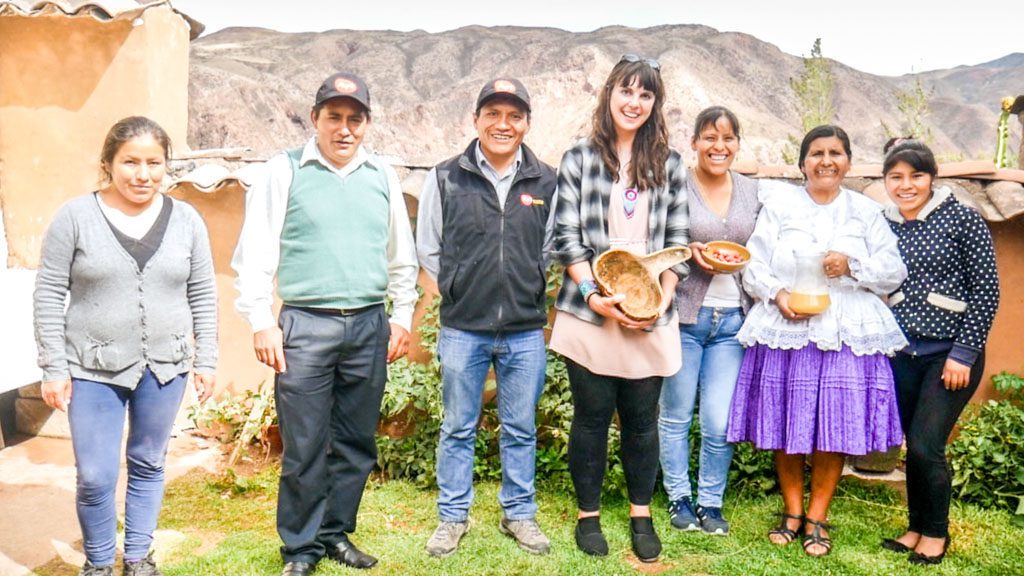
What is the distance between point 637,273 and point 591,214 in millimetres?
292

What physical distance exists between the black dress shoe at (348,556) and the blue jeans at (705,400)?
1.36m

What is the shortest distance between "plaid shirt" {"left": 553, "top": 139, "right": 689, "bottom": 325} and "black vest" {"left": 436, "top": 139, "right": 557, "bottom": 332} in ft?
0.32

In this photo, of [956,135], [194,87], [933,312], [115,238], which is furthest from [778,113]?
[115,238]

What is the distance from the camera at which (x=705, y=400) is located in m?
3.38

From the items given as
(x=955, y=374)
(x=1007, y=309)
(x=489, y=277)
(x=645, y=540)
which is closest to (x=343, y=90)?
(x=489, y=277)

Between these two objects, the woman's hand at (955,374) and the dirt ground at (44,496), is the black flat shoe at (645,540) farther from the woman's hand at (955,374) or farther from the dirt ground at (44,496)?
the dirt ground at (44,496)

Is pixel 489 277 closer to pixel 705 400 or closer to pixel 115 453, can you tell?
pixel 705 400

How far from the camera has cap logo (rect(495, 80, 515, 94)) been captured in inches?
117

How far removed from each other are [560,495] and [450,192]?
67.0 inches

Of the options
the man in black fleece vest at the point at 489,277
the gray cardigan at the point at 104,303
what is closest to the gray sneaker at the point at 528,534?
the man in black fleece vest at the point at 489,277

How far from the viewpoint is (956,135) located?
13.5m

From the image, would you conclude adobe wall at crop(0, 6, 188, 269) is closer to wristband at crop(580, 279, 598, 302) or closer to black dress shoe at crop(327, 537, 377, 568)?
black dress shoe at crop(327, 537, 377, 568)

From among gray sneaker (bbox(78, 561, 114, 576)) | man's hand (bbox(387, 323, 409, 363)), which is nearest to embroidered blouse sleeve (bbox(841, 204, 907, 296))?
man's hand (bbox(387, 323, 409, 363))

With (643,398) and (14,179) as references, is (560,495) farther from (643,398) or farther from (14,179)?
(14,179)
